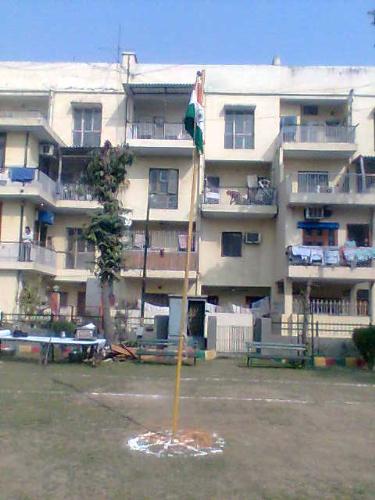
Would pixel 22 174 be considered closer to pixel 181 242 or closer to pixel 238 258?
pixel 181 242

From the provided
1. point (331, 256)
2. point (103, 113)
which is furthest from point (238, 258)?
point (103, 113)

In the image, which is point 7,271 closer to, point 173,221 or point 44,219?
point 44,219

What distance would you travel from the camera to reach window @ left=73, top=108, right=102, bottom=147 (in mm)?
30609

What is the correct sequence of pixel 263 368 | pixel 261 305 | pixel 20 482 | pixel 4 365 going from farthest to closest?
pixel 261 305 < pixel 263 368 < pixel 4 365 < pixel 20 482

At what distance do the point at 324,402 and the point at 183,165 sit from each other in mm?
20896

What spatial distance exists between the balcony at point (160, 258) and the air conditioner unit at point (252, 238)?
3.02 metres

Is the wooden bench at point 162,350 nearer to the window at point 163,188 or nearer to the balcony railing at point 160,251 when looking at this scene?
the balcony railing at point 160,251

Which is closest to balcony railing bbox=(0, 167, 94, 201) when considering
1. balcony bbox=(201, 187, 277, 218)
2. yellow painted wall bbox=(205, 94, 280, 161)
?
balcony bbox=(201, 187, 277, 218)

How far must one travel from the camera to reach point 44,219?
2895cm

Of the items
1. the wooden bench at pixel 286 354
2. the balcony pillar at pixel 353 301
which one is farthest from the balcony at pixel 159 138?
the wooden bench at pixel 286 354

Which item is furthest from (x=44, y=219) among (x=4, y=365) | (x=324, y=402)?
(x=324, y=402)

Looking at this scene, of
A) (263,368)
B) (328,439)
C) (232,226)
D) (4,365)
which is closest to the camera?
(328,439)

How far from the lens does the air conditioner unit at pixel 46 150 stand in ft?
94.4

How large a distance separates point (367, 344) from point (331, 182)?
1344cm
